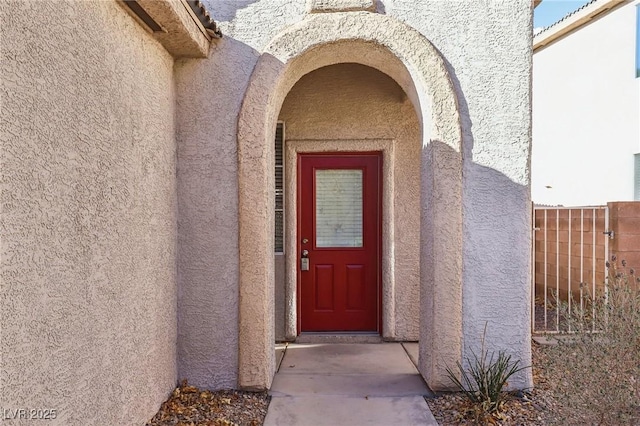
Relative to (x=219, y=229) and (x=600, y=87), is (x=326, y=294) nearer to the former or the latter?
(x=219, y=229)

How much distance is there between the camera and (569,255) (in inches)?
287

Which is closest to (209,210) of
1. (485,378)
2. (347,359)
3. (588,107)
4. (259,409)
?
(259,409)

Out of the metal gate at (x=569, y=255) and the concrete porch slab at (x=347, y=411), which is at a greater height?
the metal gate at (x=569, y=255)

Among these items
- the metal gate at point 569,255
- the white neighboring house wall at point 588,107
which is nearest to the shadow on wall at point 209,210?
the metal gate at point 569,255

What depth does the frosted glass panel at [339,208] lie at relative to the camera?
628cm

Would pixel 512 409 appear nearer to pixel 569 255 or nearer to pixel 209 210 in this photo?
pixel 209 210

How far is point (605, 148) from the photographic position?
9.49 meters

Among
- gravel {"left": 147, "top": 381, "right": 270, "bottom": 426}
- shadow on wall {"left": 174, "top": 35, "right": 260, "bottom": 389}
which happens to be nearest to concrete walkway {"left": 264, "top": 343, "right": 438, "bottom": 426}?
gravel {"left": 147, "top": 381, "right": 270, "bottom": 426}

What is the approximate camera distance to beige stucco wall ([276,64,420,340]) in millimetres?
6008

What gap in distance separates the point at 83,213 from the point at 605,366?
389 cm

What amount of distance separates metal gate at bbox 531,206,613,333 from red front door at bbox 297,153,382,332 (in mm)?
2264

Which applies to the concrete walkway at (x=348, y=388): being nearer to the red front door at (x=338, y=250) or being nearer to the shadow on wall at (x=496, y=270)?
the red front door at (x=338, y=250)

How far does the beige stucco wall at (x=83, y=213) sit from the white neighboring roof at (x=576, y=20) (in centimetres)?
938

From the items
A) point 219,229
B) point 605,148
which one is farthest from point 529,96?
point 605,148
